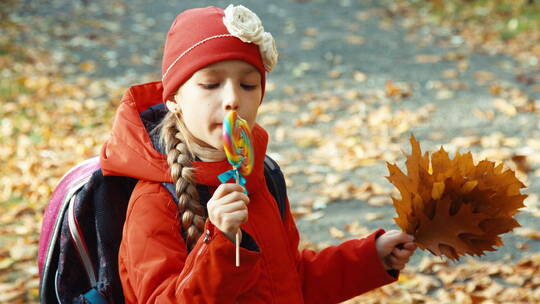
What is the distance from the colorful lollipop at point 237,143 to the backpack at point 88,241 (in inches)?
8.6

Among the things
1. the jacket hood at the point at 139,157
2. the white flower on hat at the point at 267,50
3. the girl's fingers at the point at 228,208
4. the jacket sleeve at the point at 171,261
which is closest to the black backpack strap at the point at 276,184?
the jacket hood at the point at 139,157

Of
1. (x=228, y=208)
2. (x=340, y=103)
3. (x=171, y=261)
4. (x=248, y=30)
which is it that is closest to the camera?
(x=228, y=208)

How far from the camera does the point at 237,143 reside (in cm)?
191

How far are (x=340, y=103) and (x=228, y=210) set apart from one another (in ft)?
19.3

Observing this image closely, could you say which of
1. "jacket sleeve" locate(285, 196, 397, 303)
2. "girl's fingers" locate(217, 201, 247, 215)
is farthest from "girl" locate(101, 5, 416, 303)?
"jacket sleeve" locate(285, 196, 397, 303)

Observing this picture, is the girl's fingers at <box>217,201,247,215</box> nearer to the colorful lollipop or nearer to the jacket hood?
the colorful lollipop

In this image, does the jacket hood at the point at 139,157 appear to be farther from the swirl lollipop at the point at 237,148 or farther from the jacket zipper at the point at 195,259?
the jacket zipper at the point at 195,259

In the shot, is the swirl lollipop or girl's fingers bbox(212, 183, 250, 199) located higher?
the swirl lollipop

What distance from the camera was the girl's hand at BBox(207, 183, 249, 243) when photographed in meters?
1.84

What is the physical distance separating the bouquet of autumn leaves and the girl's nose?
56 cm

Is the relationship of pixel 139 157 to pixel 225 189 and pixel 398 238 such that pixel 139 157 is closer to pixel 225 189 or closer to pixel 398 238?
pixel 225 189

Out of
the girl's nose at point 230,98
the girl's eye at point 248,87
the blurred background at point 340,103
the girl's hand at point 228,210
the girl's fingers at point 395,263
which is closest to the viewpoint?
the girl's hand at point 228,210

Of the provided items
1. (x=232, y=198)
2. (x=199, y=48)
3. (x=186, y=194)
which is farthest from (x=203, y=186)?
(x=199, y=48)

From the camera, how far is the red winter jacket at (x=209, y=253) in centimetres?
192
